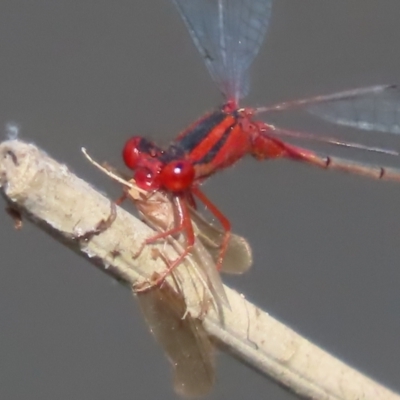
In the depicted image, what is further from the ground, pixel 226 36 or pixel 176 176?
pixel 226 36

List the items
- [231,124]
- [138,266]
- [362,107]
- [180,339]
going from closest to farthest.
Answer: [138,266], [180,339], [231,124], [362,107]

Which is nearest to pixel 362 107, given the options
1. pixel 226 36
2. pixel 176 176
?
pixel 226 36

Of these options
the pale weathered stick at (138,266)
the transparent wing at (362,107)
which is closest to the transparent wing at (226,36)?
the transparent wing at (362,107)

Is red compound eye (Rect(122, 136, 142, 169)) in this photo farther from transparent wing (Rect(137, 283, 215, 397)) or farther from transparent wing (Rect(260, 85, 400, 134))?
transparent wing (Rect(260, 85, 400, 134))

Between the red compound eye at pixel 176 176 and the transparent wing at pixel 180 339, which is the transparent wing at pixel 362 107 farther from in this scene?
the transparent wing at pixel 180 339

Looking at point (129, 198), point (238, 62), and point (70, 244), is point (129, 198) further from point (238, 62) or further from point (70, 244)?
point (238, 62)

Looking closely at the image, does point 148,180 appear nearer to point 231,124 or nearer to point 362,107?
point 231,124

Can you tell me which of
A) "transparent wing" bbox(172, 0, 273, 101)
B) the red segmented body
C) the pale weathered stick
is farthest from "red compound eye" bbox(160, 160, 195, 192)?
"transparent wing" bbox(172, 0, 273, 101)
